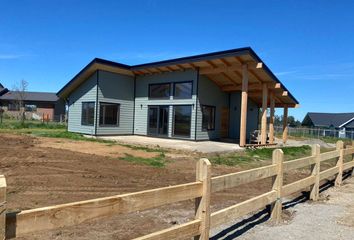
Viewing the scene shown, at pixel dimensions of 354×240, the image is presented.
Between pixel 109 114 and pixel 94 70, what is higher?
pixel 94 70

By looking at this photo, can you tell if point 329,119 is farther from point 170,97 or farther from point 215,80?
point 170,97

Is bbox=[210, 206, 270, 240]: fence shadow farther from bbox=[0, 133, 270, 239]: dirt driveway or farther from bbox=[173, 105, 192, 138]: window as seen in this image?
bbox=[173, 105, 192, 138]: window

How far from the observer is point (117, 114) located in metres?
22.7

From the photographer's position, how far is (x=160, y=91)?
22.0 metres

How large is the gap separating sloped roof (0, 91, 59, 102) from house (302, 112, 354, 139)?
44.8m

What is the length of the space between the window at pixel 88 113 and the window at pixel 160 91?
395cm

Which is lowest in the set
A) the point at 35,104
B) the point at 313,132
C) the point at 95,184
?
the point at 95,184

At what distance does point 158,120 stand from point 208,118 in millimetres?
3337

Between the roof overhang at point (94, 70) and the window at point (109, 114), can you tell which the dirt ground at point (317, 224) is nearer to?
the roof overhang at point (94, 70)

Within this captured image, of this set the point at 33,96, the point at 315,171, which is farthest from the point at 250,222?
the point at 33,96

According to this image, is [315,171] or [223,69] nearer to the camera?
[315,171]

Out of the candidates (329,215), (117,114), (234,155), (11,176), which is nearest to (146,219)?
(329,215)

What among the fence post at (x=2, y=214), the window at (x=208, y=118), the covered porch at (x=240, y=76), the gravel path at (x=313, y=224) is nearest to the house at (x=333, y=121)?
the covered porch at (x=240, y=76)

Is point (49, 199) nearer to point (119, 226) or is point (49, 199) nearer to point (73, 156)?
point (119, 226)
